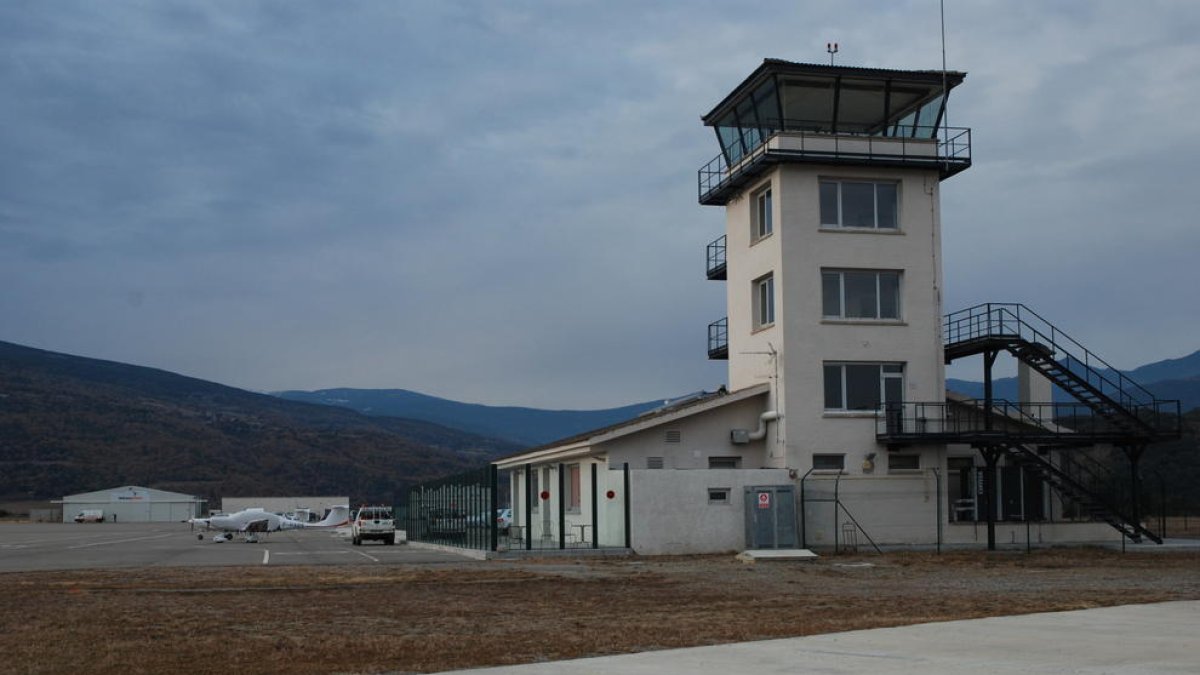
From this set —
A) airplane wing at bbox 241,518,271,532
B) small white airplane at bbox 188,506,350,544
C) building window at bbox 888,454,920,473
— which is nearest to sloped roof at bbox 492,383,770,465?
building window at bbox 888,454,920,473

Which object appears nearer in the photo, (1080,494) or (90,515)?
(1080,494)

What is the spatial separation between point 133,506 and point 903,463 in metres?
104

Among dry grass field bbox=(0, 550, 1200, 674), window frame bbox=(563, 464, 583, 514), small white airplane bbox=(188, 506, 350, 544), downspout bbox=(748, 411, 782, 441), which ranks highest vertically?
downspout bbox=(748, 411, 782, 441)

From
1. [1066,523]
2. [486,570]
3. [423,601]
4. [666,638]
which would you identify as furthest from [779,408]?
[666,638]

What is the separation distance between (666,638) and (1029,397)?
28766 mm

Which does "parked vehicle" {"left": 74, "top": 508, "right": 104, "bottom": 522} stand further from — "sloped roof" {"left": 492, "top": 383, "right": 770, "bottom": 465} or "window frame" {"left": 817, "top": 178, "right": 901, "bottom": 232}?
"window frame" {"left": 817, "top": 178, "right": 901, "bottom": 232}

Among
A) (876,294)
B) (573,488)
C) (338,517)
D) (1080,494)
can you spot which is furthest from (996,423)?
(338,517)

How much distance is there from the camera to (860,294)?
39.1 meters

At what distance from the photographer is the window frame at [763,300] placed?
39.6m

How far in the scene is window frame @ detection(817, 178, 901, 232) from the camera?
3891cm

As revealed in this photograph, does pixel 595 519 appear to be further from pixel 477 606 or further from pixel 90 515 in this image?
pixel 90 515

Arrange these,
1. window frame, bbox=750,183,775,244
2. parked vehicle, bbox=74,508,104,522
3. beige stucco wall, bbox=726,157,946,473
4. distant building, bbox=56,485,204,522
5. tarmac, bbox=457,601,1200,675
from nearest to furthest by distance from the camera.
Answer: tarmac, bbox=457,601,1200,675, beige stucco wall, bbox=726,157,946,473, window frame, bbox=750,183,775,244, parked vehicle, bbox=74,508,104,522, distant building, bbox=56,485,204,522

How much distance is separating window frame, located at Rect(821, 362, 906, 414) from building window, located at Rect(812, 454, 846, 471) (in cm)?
138

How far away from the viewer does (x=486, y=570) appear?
29031 mm
